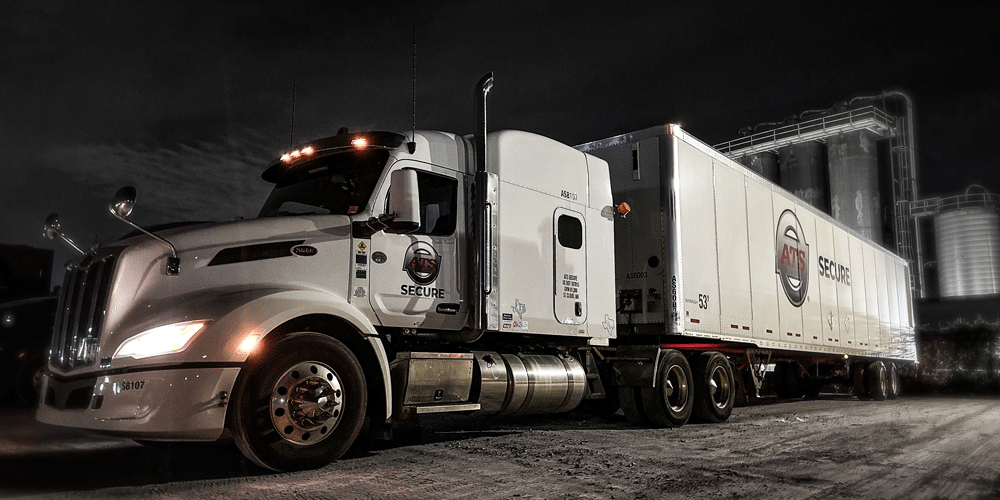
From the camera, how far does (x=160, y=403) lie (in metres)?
4.88

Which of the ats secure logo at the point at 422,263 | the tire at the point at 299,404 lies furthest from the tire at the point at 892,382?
the tire at the point at 299,404

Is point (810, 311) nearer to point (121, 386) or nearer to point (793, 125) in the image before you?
point (121, 386)

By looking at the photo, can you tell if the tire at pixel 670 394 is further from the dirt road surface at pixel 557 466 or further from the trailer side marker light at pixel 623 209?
the trailer side marker light at pixel 623 209

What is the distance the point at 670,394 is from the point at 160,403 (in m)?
6.50

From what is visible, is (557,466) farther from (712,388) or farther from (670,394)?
(712,388)

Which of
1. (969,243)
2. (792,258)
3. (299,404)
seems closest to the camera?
(299,404)

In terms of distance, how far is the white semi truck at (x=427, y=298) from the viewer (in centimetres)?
516

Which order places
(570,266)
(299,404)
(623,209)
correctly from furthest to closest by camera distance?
(623,209) → (570,266) → (299,404)

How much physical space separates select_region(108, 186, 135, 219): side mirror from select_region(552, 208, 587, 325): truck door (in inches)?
172

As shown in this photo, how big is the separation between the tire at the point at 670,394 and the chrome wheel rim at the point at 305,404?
15.4ft

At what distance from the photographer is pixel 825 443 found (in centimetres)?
743

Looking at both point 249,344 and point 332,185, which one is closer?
point 249,344

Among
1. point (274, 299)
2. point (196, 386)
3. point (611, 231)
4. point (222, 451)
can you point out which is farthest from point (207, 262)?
point (611, 231)

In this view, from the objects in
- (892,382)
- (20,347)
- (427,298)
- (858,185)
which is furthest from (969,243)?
(20,347)
